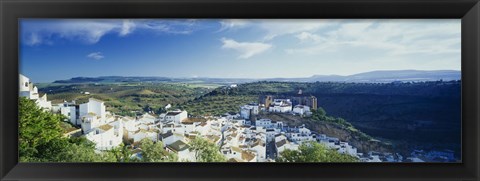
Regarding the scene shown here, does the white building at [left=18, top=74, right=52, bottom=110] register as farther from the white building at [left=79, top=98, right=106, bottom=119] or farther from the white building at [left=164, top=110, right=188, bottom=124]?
the white building at [left=164, top=110, right=188, bottom=124]

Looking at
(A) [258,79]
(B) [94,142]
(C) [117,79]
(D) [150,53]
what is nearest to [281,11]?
(A) [258,79]

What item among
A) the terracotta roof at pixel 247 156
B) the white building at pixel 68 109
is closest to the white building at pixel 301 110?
the terracotta roof at pixel 247 156

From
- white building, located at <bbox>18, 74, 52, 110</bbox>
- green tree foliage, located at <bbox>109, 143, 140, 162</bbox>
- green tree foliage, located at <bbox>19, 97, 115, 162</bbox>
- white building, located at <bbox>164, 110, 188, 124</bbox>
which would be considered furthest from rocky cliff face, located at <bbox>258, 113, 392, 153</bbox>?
white building, located at <bbox>18, 74, 52, 110</bbox>

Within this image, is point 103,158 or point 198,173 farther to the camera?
point 103,158

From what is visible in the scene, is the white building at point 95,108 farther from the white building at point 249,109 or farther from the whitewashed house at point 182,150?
the white building at point 249,109

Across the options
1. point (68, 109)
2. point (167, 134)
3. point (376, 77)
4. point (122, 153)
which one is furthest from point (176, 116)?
point (376, 77)

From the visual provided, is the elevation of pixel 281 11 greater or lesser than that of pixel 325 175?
greater

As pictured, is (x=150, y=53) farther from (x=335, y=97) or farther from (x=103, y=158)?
→ (x=335, y=97)
